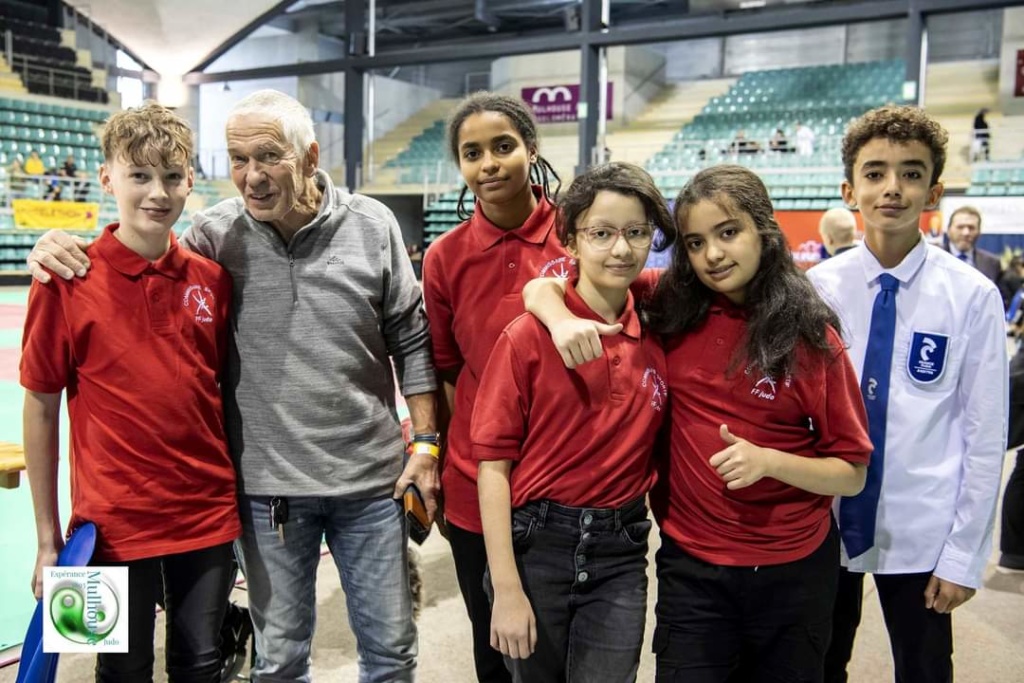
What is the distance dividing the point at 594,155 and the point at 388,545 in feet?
52.4

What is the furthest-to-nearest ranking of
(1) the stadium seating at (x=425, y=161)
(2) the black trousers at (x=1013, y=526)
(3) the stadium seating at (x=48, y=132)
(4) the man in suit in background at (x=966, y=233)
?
(1) the stadium seating at (x=425, y=161) → (3) the stadium seating at (x=48, y=132) → (4) the man in suit in background at (x=966, y=233) → (2) the black trousers at (x=1013, y=526)

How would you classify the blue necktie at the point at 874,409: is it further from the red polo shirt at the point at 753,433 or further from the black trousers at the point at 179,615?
the black trousers at the point at 179,615

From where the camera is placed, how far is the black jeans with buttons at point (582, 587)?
1759 mm

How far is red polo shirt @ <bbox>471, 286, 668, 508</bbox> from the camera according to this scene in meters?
1.76

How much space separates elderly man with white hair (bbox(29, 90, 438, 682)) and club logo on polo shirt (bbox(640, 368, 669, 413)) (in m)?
0.62

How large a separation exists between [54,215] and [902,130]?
15580 millimetres

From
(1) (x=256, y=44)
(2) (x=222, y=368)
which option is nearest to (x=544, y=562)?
(2) (x=222, y=368)

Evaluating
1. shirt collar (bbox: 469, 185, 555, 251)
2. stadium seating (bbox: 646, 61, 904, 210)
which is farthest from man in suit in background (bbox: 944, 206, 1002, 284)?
stadium seating (bbox: 646, 61, 904, 210)

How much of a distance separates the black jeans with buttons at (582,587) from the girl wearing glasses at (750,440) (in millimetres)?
103

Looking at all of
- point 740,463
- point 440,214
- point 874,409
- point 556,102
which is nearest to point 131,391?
point 740,463

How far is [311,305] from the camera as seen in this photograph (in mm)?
2057

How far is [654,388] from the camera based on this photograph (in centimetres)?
180

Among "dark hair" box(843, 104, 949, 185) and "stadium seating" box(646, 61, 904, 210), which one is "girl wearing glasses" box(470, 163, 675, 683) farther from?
"stadium seating" box(646, 61, 904, 210)

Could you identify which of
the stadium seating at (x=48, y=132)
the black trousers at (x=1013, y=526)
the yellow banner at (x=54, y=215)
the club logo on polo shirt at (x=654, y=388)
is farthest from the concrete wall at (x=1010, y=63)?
the club logo on polo shirt at (x=654, y=388)
